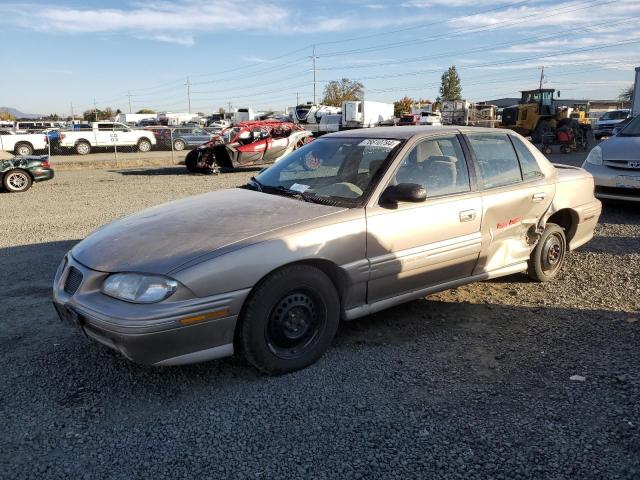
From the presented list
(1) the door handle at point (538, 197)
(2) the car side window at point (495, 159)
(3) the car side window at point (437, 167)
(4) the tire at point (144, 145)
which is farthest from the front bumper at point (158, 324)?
(4) the tire at point (144, 145)

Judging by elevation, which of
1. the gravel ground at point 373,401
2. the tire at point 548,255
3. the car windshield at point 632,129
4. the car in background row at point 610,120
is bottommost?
the gravel ground at point 373,401

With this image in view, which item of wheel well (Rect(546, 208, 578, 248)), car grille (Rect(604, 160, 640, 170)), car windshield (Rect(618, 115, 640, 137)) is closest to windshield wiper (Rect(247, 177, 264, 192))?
wheel well (Rect(546, 208, 578, 248))

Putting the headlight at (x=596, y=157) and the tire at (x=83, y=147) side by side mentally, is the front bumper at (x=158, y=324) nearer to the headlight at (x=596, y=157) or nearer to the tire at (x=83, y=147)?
the headlight at (x=596, y=157)

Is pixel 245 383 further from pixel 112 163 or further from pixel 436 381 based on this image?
pixel 112 163

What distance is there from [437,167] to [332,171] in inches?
32.6

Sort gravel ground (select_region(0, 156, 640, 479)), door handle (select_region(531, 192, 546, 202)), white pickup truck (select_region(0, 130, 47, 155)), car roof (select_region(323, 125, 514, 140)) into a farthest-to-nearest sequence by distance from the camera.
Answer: white pickup truck (select_region(0, 130, 47, 155)), door handle (select_region(531, 192, 546, 202)), car roof (select_region(323, 125, 514, 140)), gravel ground (select_region(0, 156, 640, 479))

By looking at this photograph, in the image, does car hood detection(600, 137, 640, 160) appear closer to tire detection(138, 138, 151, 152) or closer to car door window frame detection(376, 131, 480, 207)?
car door window frame detection(376, 131, 480, 207)

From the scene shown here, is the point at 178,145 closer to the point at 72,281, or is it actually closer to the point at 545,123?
the point at 545,123

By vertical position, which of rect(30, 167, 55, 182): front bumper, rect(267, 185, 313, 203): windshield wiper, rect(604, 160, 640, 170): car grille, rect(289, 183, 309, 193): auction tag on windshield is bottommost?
rect(30, 167, 55, 182): front bumper

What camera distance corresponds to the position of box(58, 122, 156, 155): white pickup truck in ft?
83.2

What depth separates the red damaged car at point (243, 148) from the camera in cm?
1533

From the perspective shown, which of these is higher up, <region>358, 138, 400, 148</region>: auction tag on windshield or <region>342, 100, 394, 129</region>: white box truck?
<region>342, 100, 394, 129</region>: white box truck

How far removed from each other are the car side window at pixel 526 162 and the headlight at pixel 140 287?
3257 millimetres

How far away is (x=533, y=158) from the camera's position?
4809mm
